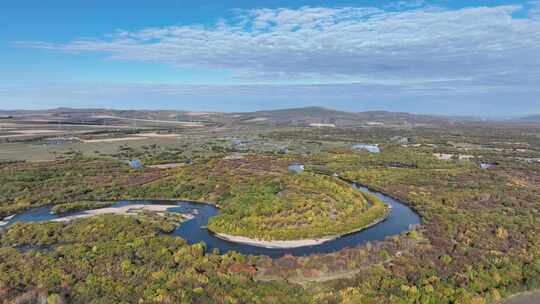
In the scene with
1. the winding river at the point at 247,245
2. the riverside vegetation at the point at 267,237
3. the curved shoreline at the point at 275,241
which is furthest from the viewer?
the curved shoreline at the point at 275,241

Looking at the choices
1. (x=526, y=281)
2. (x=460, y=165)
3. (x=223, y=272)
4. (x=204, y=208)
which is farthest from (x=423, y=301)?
(x=460, y=165)

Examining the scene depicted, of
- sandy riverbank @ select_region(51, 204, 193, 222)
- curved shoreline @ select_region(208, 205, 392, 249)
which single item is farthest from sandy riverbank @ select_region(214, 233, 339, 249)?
sandy riverbank @ select_region(51, 204, 193, 222)

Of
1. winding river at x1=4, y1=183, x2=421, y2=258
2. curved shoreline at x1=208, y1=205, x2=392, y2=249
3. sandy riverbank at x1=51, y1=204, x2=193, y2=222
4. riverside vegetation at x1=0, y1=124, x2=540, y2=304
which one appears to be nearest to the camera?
riverside vegetation at x1=0, y1=124, x2=540, y2=304

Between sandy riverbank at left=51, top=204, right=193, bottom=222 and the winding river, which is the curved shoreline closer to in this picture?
the winding river

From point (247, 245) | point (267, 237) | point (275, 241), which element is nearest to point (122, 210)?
point (247, 245)

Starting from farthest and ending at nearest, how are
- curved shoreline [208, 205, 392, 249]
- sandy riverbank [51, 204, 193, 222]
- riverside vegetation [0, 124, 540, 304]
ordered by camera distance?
sandy riverbank [51, 204, 193, 222], curved shoreline [208, 205, 392, 249], riverside vegetation [0, 124, 540, 304]

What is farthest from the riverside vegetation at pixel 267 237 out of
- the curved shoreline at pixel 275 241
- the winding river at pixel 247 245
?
the winding river at pixel 247 245

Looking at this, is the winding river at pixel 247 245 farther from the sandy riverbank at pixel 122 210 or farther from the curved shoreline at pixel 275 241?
the sandy riverbank at pixel 122 210
